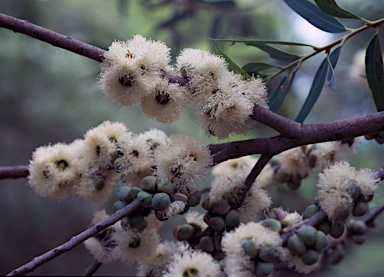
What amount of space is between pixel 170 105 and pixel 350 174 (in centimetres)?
23

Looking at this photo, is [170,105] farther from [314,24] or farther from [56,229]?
[56,229]

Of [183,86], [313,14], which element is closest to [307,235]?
[183,86]

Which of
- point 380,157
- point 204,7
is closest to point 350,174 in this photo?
point 204,7

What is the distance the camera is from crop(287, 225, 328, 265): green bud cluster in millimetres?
Result: 563

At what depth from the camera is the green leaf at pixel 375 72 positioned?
2.24ft

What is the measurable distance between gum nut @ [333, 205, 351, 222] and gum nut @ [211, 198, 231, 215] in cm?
14

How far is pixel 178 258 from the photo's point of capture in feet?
1.83

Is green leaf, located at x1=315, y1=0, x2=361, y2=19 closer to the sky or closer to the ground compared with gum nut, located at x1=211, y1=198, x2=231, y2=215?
closer to the sky

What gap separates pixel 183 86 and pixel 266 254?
0.22 m

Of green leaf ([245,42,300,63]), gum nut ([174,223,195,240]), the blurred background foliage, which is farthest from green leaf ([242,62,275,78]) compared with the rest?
the blurred background foliage

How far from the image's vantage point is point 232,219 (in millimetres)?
636

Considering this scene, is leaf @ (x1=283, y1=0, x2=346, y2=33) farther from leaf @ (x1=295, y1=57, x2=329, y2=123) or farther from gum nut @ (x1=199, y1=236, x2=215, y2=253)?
gum nut @ (x1=199, y1=236, x2=215, y2=253)

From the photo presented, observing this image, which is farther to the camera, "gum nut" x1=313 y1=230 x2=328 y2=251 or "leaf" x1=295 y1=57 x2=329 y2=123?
"leaf" x1=295 y1=57 x2=329 y2=123

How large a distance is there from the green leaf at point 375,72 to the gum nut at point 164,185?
12.3 inches
